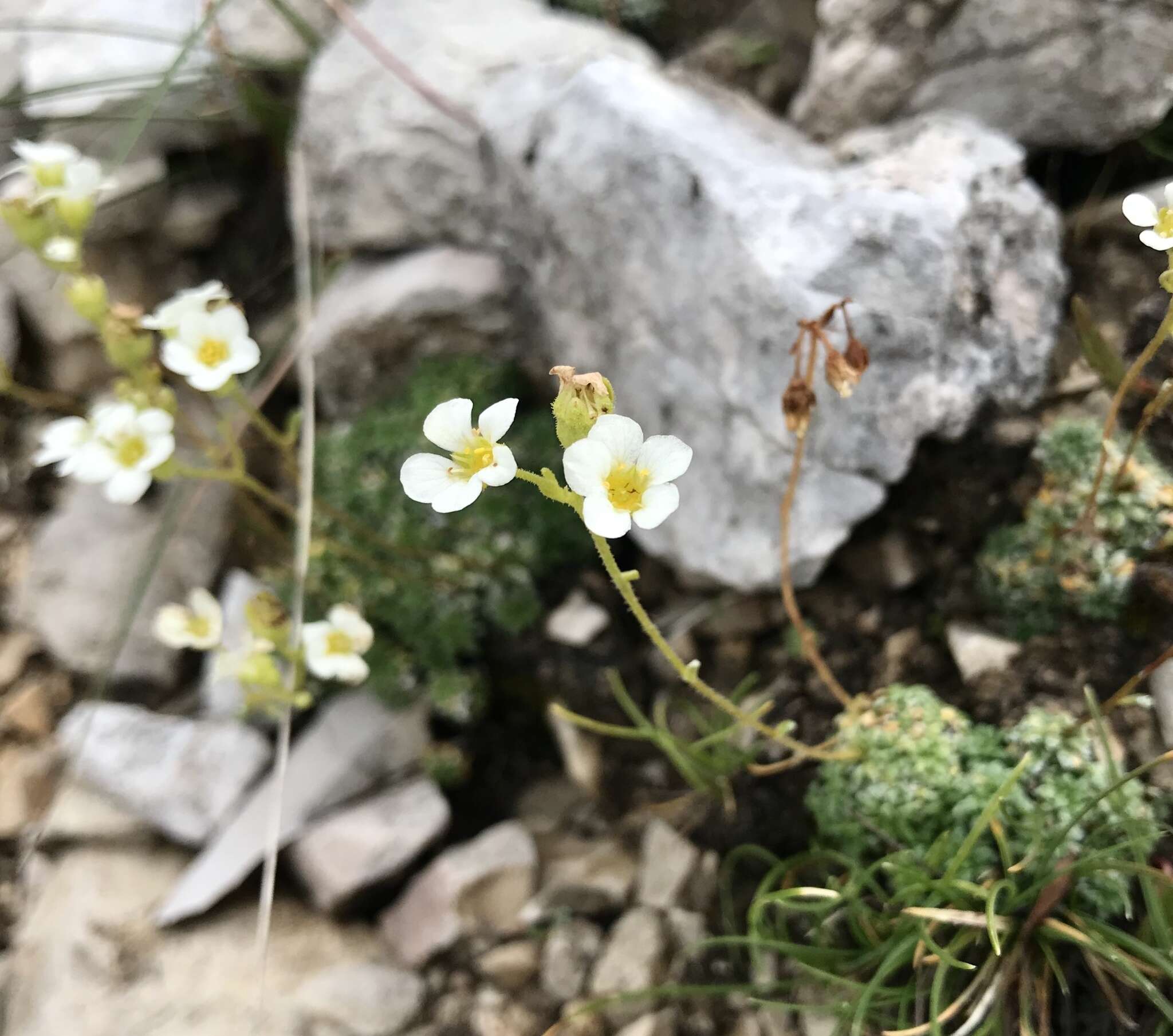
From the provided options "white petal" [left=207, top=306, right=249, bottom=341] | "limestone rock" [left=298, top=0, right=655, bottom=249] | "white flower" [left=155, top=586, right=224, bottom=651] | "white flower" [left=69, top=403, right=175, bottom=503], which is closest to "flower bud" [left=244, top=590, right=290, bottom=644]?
"white flower" [left=155, top=586, right=224, bottom=651]

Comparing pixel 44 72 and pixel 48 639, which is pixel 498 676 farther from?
pixel 44 72

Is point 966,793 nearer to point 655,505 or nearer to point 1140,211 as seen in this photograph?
point 655,505

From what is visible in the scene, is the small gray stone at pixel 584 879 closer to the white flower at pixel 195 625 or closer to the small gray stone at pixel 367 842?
the small gray stone at pixel 367 842

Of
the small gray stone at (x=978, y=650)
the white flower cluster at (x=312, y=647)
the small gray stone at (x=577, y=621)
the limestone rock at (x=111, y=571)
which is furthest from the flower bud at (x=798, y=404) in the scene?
the limestone rock at (x=111, y=571)

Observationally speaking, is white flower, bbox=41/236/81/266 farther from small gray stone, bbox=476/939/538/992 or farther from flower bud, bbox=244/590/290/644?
small gray stone, bbox=476/939/538/992

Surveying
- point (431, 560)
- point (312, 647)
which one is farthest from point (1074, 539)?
point (312, 647)
